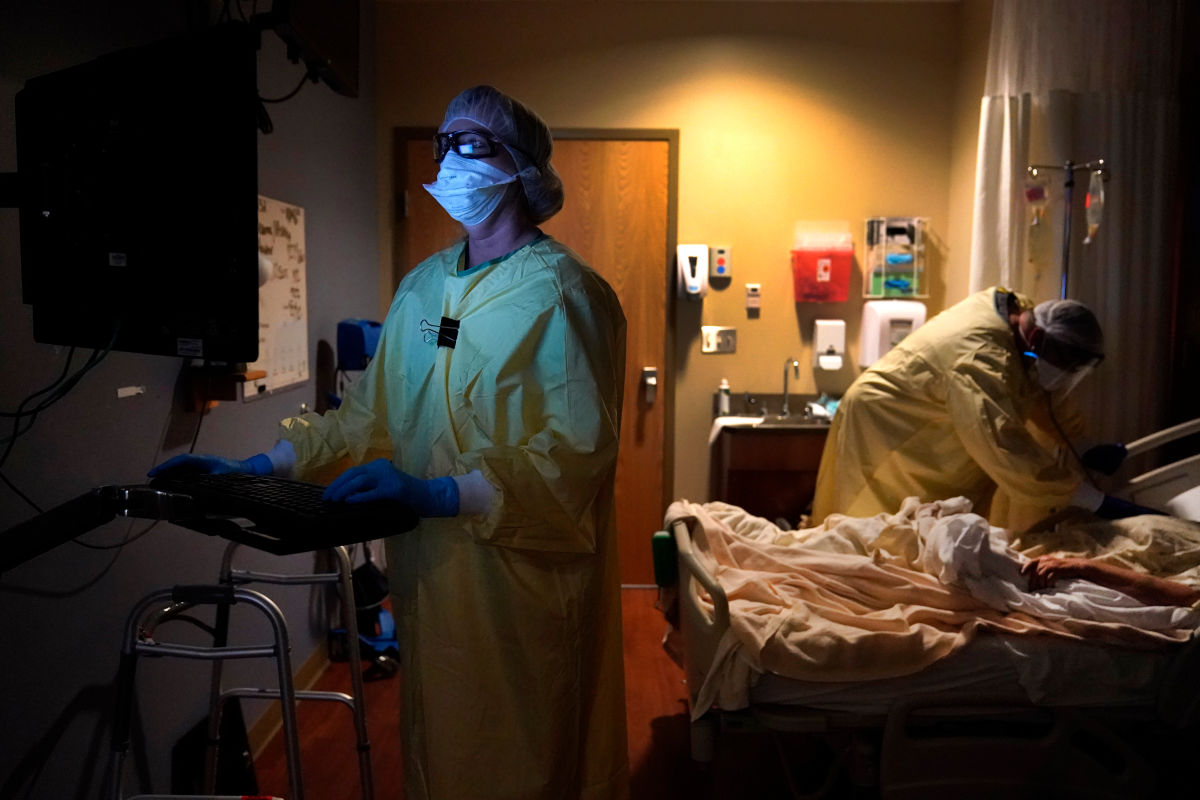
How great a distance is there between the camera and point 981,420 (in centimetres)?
243

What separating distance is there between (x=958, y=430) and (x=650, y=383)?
1722 millimetres

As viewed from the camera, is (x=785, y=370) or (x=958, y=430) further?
(x=785, y=370)

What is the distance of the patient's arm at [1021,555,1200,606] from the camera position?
1952 mm

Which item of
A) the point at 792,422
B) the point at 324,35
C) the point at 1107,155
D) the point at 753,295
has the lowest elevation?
the point at 792,422

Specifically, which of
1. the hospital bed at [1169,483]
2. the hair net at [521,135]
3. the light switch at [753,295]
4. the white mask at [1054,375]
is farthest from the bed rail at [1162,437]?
the hair net at [521,135]

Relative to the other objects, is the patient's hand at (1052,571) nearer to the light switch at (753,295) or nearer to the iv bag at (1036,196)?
the iv bag at (1036,196)

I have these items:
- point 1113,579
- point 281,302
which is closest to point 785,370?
point 1113,579

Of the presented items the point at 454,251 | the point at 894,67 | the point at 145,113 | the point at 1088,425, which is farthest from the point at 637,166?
the point at 145,113

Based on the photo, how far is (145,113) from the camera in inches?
43.8

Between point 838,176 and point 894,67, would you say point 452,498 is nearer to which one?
point 838,176

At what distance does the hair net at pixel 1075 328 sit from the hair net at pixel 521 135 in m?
1.62

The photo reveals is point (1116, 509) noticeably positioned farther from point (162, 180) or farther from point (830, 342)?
point (162, 180)

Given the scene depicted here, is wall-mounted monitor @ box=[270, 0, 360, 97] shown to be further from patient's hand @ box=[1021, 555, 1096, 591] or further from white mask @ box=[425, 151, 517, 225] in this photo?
patient's hand @ box=[1021, 555, 1096, 591]

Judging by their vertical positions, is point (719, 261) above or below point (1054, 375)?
above
